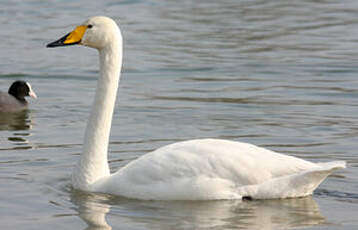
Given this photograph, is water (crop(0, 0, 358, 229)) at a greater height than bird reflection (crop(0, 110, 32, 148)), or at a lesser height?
greater

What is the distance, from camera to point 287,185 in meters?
8.42

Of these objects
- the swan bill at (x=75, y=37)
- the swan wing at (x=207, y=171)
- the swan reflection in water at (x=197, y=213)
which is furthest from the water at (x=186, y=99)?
the swan bill at (x=75, y=37)

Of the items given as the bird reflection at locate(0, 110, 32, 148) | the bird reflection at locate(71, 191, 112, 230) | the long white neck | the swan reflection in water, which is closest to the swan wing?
the swan reflection in water

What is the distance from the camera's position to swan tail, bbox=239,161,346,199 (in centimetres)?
830

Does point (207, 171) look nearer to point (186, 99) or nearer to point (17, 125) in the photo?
point (186, 99)

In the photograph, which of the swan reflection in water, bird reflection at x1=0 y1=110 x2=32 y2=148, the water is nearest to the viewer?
the swan reflection in water

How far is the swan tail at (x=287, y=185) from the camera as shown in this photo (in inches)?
327

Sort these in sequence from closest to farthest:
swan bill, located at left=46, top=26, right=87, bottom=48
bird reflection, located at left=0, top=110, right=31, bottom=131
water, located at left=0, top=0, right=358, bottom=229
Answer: water, located at left=0, top=0, right=358, bottom=229
swan bill, located at left=46, top=26, right=87, bottom=48
bird reflection, located at left=0, top=110, right=31, bottom=131

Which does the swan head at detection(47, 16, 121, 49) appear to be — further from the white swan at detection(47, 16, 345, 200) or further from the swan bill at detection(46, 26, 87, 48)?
the white swan at detection(47, 16, 345, 200)

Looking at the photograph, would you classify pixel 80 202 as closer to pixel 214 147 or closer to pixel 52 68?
pixel 214 147

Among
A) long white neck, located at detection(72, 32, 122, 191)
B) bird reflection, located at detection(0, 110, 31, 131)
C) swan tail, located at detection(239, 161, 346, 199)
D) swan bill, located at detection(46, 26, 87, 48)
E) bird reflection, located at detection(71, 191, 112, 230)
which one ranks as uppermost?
swan bill, located at detection(46, 26, 87, 48)

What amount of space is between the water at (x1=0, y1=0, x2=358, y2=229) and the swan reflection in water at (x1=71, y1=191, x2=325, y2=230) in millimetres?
17

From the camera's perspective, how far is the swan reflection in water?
7.90m

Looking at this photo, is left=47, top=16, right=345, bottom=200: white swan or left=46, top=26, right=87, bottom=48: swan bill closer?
left=47, top=16, right=345, bottom=200: white swan
